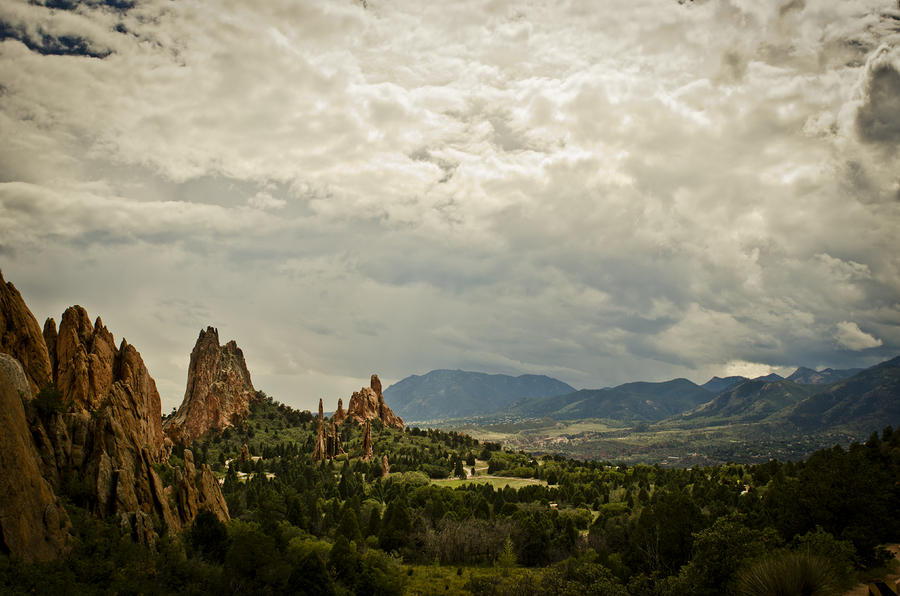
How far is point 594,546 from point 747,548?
59.2 m

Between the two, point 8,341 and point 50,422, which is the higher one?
point 8,341

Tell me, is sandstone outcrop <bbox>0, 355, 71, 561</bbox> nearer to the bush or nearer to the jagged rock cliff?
the jagged rock cliff

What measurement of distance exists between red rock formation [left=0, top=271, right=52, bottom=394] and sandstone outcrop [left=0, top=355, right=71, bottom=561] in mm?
17417

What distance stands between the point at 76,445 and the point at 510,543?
70.4 meters

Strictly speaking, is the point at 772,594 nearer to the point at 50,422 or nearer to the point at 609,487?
A: the point at 50,422

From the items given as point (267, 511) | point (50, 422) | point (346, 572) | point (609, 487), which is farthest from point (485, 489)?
point (50, 422)

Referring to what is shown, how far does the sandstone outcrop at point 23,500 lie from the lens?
44.4m

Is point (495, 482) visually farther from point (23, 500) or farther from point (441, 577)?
point (23, 500)

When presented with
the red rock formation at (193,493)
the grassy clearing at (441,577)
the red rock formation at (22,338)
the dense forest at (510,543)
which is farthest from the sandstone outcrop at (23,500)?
the grassy clearing at (441,577)

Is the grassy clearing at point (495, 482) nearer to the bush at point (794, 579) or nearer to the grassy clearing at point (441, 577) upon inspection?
the grassy clearing at point (441, 577)

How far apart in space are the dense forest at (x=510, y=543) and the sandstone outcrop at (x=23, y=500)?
180 cm

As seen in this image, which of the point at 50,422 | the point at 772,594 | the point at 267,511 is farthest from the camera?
the point at 267,511

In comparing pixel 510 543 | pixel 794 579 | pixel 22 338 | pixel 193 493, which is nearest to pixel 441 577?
pixel 510 543

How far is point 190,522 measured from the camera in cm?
7256
